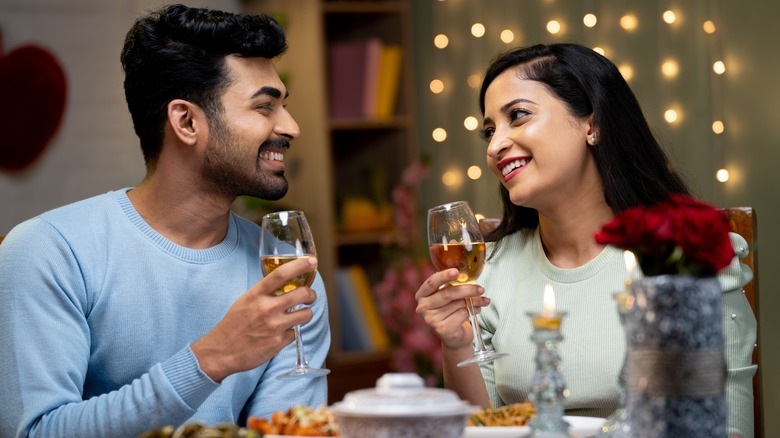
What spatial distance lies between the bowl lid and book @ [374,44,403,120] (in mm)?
2760

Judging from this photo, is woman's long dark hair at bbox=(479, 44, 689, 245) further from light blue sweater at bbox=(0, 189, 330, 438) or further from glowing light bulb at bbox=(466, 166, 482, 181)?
glowing light bulb at bbox=(466, 166, 482, 181)

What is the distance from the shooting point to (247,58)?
1884mm

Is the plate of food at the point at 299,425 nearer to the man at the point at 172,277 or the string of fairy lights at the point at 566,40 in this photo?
the man at the point at 172,277

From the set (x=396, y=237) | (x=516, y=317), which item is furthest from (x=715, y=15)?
(x=396, y=237)

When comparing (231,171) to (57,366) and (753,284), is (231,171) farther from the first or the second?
→ (753,284)

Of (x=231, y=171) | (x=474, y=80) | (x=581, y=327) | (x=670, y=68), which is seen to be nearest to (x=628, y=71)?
(x=670, y=68)

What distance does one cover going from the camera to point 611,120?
73.8 inches

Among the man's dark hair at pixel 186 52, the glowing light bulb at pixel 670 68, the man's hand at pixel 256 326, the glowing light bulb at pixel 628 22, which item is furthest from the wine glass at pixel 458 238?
the glowing light bulb at pixel 628 22

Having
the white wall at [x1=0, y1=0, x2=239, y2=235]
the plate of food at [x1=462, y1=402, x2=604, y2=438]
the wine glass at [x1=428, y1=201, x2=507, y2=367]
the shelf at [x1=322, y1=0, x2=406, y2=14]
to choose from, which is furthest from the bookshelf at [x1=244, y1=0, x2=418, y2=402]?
the plate of food at [x1=462, y1=402, x2=604, y2=438]

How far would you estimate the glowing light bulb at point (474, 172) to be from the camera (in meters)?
3.38

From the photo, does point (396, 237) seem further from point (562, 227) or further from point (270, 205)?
point (562, 227)

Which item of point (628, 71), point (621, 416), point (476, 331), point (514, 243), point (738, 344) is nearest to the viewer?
point (621, 416)

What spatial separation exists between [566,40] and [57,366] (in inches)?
81.2

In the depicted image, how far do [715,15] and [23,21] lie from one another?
2293 mm
